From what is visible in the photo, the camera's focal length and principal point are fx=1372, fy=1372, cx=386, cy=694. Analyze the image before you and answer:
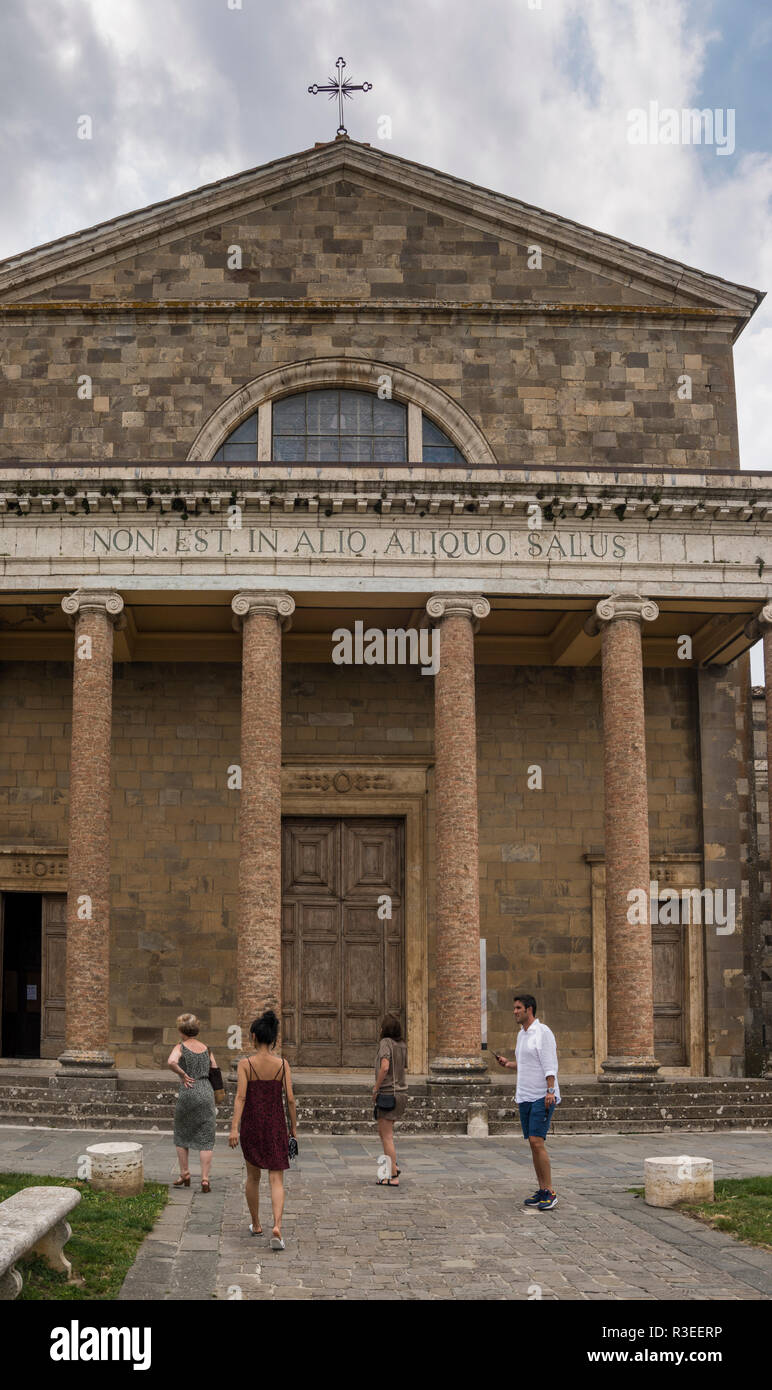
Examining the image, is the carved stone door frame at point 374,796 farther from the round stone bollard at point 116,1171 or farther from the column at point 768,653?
the round stone bollard at point 116,1171

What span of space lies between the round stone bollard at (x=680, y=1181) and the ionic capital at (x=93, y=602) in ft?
36.0

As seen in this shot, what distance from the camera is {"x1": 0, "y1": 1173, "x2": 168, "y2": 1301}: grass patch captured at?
7828 mm

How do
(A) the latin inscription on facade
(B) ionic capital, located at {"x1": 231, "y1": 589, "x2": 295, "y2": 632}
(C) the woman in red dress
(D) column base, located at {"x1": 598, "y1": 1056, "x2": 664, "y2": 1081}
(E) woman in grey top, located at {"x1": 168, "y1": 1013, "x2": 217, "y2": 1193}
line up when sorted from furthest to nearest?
(A) the latin inscription on facade, (B) ionic capital, located at {"x1": 231, "y1": 589, "x2": 295, "y2": 632}, (D) column base, located at {"x1": 598, "y1": 1056, "x2": 664, "y2": 1081}, (E) woman in grey top, located at {"x1": 168, "y1": 1013, "x2": 217, "y2": 1193}, (C) the woman in red dress

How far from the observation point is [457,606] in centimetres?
1920

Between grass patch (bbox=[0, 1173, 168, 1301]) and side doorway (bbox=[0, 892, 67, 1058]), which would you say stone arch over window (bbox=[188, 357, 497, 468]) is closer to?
side doorway (bbox=[0, 892, 67, 1058])

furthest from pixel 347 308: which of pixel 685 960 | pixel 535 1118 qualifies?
pixel 535 1118

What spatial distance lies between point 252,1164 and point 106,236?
1708 centimetres

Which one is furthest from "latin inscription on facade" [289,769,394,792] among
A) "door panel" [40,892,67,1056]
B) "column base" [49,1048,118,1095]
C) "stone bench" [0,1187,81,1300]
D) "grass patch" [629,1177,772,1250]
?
"stone bench" [0,1187,81,1300]

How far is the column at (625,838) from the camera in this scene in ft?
60.1

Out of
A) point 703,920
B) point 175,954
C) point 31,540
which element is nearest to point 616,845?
point 703,920

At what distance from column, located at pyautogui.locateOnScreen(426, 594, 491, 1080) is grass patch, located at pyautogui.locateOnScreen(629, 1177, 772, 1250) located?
5943 millimetres

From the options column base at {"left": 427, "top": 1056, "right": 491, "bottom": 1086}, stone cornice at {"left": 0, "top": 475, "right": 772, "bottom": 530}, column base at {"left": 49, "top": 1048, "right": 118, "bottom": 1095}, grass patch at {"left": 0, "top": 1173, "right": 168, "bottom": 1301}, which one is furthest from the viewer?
stone cornice at {"left": 0, "top": 475, "right": 772, "bottom": 530}

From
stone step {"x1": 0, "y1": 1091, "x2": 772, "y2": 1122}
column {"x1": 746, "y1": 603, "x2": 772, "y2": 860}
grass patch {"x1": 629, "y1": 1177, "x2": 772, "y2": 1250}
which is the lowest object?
stone step {"x1": 0, "y1": 1091, "x2": 772, "y2": 1122}

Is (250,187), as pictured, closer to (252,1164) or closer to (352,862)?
(352,862)
